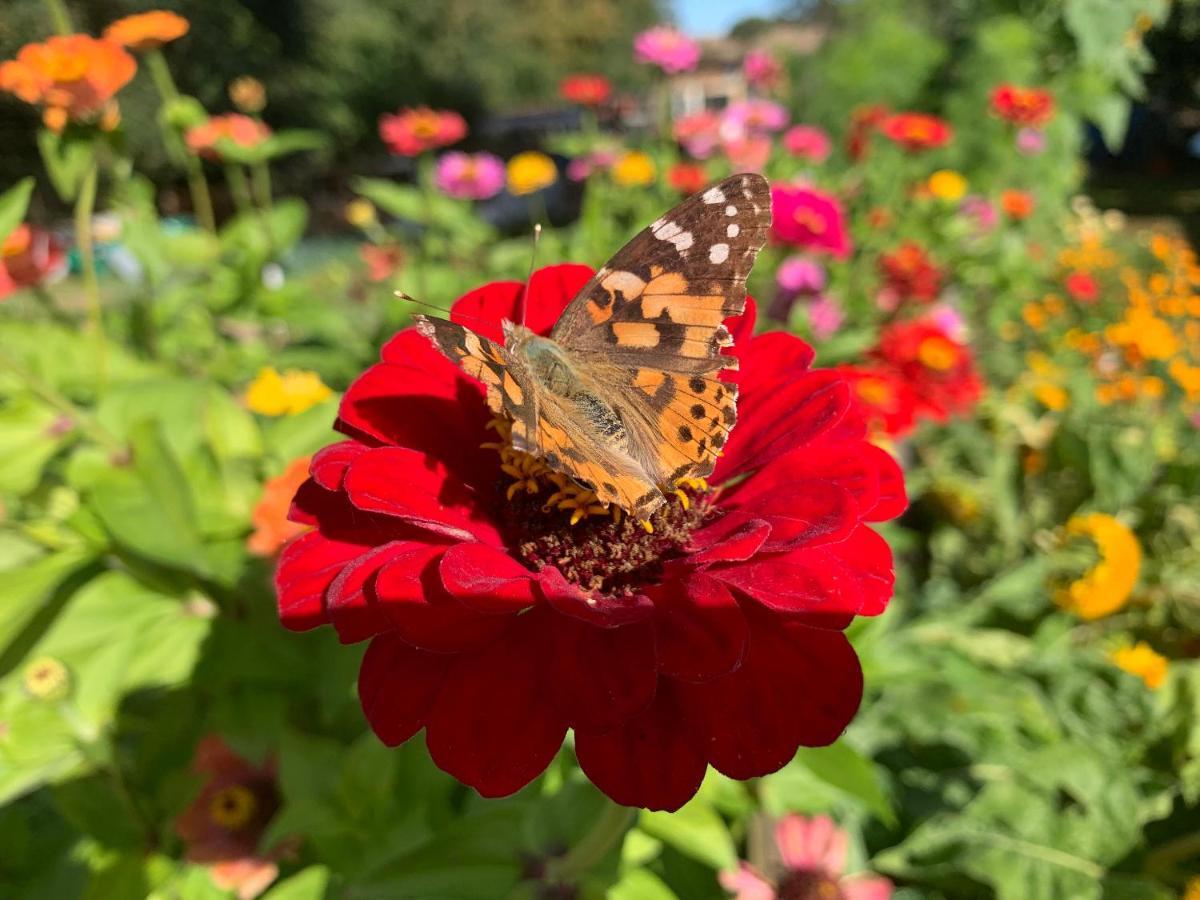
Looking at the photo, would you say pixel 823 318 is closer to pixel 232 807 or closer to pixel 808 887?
pixel 808 887

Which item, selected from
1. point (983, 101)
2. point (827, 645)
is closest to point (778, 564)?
point (827, 645)

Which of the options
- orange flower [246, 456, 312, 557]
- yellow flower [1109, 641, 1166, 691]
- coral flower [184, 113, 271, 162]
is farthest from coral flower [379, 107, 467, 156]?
yellow flower [1109, 641, 1166, 691]

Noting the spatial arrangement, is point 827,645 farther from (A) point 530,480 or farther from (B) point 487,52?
(B) point 487,52

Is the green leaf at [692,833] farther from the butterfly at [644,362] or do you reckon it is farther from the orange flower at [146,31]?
the orange flower at [146,31]

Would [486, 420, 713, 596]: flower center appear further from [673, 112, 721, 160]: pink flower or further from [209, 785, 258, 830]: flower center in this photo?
[673, 112, 721, 160]: pink flower

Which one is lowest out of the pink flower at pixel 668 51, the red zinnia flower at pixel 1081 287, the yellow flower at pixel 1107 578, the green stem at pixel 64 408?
the red zinnia flower at pixel 1081 287

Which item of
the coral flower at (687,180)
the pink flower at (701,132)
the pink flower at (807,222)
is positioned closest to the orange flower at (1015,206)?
the pink flower at (701,132)
